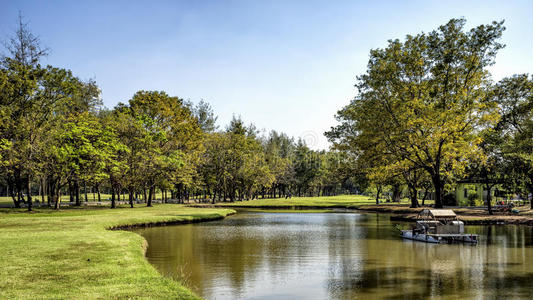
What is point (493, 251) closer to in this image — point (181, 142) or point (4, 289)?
point (4, 289)

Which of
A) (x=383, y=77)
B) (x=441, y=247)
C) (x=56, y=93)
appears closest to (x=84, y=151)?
(x=56, y=93)

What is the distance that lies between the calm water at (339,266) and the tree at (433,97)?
A: 1607 cm

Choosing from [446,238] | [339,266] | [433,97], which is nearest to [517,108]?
[433,97]

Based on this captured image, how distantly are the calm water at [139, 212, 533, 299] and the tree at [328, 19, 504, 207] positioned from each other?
16.1 m

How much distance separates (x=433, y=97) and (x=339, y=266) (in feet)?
118

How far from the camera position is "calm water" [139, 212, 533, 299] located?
14.6 meters

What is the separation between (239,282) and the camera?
628 inches

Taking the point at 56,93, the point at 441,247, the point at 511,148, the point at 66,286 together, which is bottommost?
the point at 441,247

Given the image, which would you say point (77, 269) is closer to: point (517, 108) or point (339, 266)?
point (339, 266)

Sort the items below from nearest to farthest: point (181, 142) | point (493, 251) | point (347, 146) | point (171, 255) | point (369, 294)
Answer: point (369, 294) → point (171, 255) → point (493, 251) → point (347, 146) → point (181, 142)

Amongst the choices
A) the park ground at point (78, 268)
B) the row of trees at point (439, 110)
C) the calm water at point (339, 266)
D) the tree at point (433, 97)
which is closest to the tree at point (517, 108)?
the row of trees at point (439, 110)

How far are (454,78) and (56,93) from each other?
1999 inches

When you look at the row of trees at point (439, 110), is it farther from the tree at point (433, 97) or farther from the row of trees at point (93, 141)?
the row of trees at point (93, 141)

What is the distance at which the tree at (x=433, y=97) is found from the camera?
44.8m
